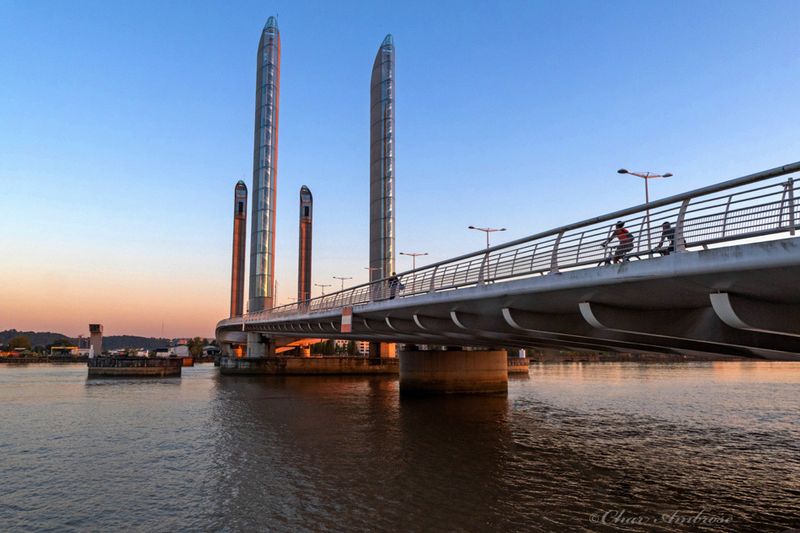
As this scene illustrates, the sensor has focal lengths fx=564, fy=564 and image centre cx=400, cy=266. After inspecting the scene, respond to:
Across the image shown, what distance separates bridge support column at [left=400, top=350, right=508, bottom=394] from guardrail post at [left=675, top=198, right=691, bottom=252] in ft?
127

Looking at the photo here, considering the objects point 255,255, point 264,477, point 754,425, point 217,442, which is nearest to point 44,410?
point 217,442

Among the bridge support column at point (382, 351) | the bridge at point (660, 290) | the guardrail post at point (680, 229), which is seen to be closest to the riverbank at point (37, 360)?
the bridge support column at point (382, 351)

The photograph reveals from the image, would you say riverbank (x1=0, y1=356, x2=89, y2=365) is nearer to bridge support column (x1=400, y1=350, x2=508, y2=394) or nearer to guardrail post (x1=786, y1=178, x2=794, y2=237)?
bridge support column (x1=400, y1=350, x2=508, y2=394)

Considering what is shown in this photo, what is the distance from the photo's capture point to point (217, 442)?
85.9 feet

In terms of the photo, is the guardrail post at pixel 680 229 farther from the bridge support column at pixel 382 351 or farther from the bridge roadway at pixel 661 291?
the bridge support column at pixel 382 351

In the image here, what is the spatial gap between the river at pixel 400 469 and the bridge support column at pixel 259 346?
144ft

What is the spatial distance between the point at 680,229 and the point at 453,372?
3888 centimetres

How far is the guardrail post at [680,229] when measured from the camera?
11.9m

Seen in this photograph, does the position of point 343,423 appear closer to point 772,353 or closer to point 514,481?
point 514,481

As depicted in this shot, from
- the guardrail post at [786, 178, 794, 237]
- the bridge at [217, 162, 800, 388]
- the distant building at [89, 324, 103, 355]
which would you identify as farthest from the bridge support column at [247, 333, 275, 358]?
the guardrail post at [786, 178, 794, 237]

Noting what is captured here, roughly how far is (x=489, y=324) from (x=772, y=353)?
9788mm

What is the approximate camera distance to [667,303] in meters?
14.6

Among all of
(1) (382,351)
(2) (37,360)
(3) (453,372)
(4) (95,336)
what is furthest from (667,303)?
(2) (37,360)

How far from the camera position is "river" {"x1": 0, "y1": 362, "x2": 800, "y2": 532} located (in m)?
14.7
